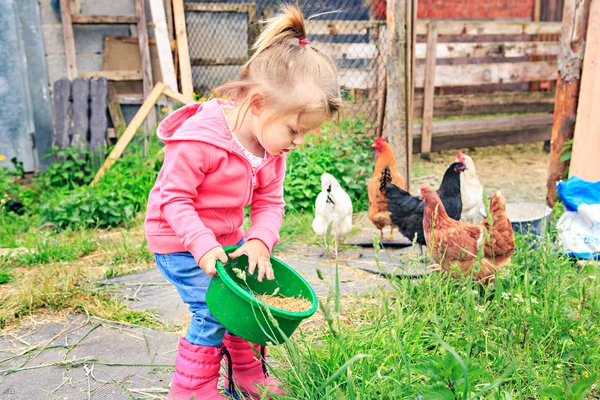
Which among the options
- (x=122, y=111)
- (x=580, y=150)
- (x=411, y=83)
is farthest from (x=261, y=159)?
(x=122, y=111)

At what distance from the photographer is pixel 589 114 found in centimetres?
397

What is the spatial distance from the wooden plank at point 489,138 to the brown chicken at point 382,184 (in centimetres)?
345

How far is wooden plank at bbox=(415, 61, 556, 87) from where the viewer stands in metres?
8.03

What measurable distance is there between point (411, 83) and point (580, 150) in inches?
64.9

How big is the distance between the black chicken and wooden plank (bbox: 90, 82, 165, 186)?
3132 millimetres

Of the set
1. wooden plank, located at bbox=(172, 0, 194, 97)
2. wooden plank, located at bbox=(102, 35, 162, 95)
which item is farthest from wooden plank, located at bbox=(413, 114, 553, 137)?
wooden plank, located at bbox=(102, 35, 162, 95)

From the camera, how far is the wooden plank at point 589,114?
12.8ft

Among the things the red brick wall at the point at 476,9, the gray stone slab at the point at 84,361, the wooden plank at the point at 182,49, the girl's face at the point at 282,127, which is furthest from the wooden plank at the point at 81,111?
the red brick wall at the point at 476,9

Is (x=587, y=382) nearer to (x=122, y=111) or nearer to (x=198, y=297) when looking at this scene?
(x=198, y=297)

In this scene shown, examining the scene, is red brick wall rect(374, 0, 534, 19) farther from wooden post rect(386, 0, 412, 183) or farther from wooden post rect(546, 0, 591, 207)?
wooden post rect(546, 0, 591, 207)

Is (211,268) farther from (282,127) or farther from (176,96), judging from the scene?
(176,96)

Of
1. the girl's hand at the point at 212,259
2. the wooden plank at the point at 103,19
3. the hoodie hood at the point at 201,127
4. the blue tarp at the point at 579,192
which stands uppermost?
the wooden plank at the point at 103,19

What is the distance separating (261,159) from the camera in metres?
2.01

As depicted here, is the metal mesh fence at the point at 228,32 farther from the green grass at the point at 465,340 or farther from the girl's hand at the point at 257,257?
the girl's hand at the point at 257,257
